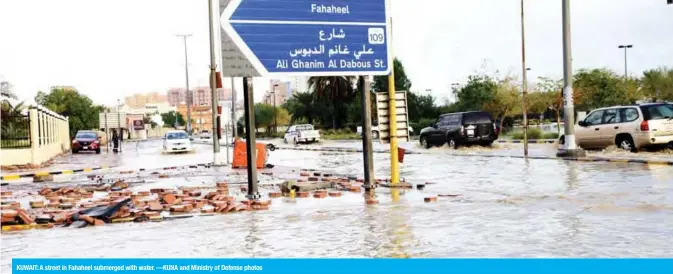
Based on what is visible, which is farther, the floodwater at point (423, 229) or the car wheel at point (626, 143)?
the car wheel at point (626, 143)

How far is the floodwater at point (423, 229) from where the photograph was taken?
26.5ft

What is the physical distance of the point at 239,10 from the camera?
46.0 feet

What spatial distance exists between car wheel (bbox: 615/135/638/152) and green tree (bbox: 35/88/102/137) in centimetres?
8068

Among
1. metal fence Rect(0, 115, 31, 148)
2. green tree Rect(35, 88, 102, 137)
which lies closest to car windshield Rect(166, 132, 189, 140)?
metal fence Rect(0, 115, 31, 148)

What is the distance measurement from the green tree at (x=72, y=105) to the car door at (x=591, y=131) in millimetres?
78803

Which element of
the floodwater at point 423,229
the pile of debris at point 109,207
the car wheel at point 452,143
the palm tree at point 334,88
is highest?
the palm tree at point 334,88

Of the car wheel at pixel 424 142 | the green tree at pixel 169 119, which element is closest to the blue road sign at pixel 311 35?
the car wheel at pixel 424 142

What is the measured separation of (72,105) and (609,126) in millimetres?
83695

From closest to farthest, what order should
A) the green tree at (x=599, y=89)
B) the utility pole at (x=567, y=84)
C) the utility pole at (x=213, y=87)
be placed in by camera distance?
the utility pole at (x=567, y=84), the utility pole at (x=213, y=87), the green tree at (x=599, y=89)

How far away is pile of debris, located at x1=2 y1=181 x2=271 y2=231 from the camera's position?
11352mm

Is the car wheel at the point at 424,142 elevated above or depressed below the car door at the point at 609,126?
below

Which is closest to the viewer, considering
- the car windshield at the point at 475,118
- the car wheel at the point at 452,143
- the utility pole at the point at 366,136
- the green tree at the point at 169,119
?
the utility pole at the point at 366,136

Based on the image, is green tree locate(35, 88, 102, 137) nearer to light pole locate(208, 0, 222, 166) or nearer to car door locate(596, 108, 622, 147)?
light pole locate(208, 0, 222, 166)

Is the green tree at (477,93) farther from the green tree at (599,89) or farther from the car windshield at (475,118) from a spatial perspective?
the car windshield at (475,118)
